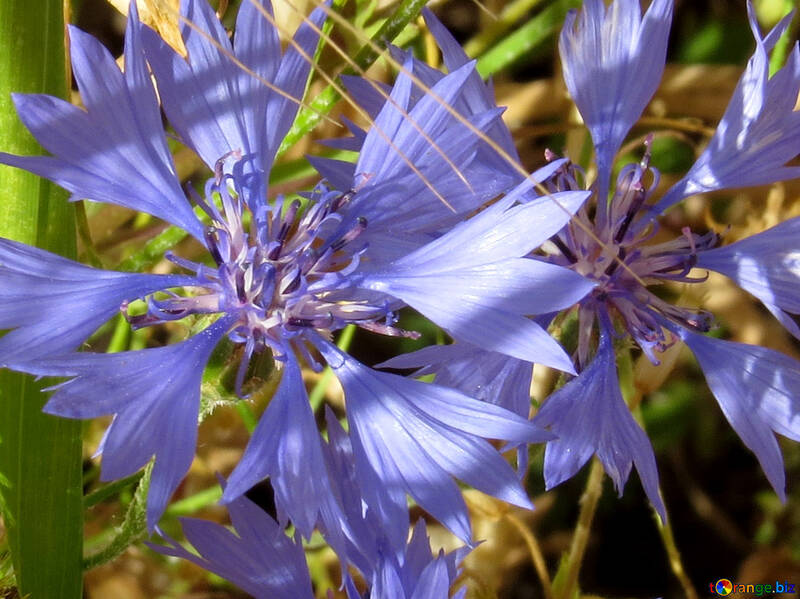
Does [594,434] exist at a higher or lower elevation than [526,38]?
lower

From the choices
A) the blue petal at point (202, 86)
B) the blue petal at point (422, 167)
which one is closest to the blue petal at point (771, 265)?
the blue petal at point (422, 167)

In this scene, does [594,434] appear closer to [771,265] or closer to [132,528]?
[771,265]

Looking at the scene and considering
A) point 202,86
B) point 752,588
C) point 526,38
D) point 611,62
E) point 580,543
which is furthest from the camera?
point 752,588

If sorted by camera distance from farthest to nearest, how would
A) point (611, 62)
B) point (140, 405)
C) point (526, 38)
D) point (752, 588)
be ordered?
point (752, 588), point (526, 38), point (611, 62), point (140, 405)

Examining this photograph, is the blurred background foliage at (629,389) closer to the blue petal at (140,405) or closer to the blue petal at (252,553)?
the blue petal at (252,553)

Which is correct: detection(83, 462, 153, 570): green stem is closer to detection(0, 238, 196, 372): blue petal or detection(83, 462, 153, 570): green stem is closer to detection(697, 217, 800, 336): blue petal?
detection(0, 238, 196, 372): blue petal

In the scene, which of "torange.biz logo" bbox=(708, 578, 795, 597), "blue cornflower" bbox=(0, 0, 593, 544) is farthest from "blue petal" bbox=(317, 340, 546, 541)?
"torange.biz logo" bbox=(708, 578, 795, 597)

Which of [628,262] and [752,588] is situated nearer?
[628,262]

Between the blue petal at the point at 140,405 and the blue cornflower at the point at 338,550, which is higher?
the blue petal at the point at 140,405

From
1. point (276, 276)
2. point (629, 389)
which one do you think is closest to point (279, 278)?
point (276, 276)
